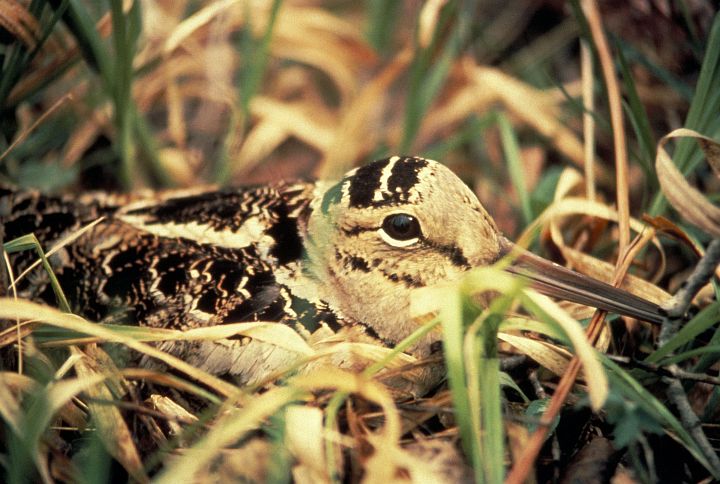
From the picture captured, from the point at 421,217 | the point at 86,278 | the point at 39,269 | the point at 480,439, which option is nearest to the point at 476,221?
the point at 421,217

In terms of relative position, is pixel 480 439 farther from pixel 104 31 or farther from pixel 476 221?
pixel 104 31

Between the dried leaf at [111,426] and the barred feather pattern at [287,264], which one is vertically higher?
the barred feather pattern at [287,264]

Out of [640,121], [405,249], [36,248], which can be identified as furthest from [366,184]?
[640,121]

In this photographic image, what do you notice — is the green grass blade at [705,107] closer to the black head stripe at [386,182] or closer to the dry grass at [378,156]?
the dry grass at [378,156]

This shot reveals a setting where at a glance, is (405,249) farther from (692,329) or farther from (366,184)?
(692,329)

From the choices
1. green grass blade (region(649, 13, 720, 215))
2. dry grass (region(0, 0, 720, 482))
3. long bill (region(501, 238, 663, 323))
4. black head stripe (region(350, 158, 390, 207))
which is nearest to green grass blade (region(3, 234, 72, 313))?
dry grass (region(0, 0, 720, 482))

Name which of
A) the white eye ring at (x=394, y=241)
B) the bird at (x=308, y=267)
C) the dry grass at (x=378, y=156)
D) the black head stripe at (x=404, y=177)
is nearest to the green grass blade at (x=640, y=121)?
the dry grass at (x=378, y=156)
